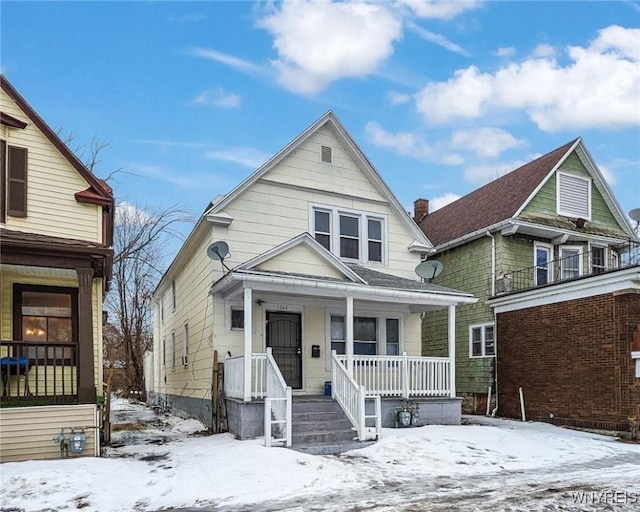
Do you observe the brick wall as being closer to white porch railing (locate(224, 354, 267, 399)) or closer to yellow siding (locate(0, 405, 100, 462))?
white porch railing (locate(224, 354, 267, 399))

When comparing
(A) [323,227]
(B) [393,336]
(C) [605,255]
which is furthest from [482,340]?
(A) [323,227]

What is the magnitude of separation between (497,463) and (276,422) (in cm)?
380

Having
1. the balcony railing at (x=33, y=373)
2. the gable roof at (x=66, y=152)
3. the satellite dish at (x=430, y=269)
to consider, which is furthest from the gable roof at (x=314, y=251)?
the balcony railing at (x=33, y=373)

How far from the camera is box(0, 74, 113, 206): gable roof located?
1006 centimetres

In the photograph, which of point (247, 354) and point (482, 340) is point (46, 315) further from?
point (482, 340)

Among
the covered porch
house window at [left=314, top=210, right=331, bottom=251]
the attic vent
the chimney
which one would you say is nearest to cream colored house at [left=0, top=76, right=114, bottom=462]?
the covered porch

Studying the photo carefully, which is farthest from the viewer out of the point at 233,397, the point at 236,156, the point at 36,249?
the point at 236,156

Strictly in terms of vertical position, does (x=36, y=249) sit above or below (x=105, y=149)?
below

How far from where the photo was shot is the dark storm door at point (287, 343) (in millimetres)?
13180

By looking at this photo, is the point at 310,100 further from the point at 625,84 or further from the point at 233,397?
the point at 233,397

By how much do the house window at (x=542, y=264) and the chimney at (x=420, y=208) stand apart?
23.5 ft

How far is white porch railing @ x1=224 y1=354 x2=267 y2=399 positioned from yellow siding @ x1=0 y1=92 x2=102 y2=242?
3.73 metres

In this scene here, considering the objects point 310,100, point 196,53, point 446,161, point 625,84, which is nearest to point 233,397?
point 196,53

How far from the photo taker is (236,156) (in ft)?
81.4
